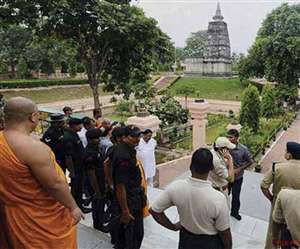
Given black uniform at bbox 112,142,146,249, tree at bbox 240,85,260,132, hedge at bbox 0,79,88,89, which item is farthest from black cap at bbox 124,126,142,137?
hedge at bbox 0,79,88,89

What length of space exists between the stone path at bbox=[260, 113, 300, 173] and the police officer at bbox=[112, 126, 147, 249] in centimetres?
786

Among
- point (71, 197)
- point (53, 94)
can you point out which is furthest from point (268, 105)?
point (53, 94)

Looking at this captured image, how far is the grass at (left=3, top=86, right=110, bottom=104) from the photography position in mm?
31375

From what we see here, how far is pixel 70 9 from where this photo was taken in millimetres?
9648

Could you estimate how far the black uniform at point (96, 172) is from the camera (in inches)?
149

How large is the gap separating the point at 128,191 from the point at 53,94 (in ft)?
106

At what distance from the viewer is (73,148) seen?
4180mm

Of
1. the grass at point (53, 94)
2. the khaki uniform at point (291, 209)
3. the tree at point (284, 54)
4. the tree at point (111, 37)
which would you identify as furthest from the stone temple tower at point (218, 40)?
the khaki uniform at point (291, 209)

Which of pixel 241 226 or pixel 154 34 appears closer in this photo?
pixel 241 226

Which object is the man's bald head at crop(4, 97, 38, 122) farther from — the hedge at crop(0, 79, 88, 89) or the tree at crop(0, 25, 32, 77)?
the tree at crop(0, 25, 32, 77)

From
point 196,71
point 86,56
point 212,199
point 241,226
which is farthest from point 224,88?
point 212,199

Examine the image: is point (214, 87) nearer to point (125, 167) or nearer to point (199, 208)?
point (125, 167)

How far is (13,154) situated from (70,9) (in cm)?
846

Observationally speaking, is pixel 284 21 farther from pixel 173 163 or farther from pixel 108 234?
pixel 108 234
